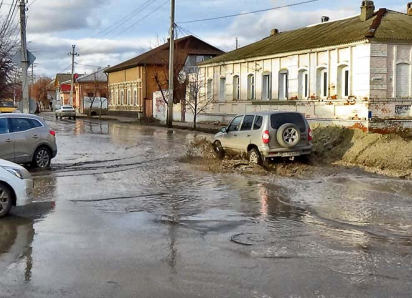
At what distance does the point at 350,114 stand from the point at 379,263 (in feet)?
62.1

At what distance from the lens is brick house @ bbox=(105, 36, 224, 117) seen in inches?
2377

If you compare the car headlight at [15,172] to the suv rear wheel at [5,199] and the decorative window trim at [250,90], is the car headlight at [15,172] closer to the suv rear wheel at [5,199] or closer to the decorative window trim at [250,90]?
the suv rear wheel at [5,199]

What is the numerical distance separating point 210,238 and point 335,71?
1976cm

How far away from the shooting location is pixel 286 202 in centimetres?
1131

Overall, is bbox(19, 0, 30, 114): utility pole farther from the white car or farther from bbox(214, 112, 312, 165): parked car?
the white car

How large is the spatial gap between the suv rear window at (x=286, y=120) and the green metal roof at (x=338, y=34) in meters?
8.86

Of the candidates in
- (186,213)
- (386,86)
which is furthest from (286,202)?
(386,86)

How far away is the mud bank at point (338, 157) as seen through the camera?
52.7 feet

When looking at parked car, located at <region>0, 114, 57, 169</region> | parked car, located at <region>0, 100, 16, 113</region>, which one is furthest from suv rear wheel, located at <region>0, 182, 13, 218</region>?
parked car, located at <region>0, 100, 16, 113</region>

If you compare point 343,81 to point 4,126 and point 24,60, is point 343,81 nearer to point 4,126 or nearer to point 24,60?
point 24,60

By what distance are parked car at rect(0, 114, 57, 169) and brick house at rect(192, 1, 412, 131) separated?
44.9 ft

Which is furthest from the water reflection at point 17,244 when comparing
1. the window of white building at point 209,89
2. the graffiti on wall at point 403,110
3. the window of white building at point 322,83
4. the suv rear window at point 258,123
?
the window of white building at point 209,89

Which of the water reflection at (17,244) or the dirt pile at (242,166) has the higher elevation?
the dirt pile at (242,166)

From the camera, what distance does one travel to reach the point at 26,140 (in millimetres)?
16156
